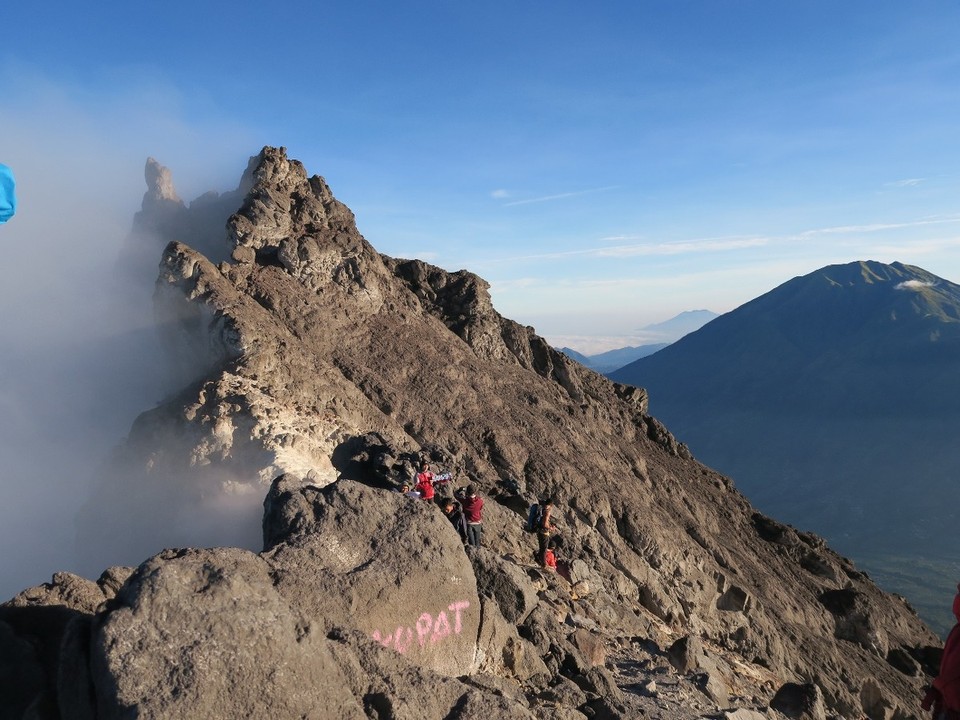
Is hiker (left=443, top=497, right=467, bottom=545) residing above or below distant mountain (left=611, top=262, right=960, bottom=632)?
above

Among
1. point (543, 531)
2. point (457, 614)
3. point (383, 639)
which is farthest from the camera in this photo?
point (543, 531)

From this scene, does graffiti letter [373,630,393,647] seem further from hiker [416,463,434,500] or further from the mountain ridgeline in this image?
hiker [416,463,434,500]

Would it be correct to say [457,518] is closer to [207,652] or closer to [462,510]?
[462,510]

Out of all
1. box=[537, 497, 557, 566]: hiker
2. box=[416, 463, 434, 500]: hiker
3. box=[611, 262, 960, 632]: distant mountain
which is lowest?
A: box=[611, 262, 960, 632]: distant mountain

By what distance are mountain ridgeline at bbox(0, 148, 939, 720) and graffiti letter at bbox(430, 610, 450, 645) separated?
0.17 feet

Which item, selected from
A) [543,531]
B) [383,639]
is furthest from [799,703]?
[383,639]

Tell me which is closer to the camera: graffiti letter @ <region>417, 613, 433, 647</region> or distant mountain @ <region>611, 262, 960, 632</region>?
graffiti letter @ <region>417, 613, 433, 647</region>

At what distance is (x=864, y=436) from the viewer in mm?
151125

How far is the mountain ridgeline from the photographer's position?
6.18 metres

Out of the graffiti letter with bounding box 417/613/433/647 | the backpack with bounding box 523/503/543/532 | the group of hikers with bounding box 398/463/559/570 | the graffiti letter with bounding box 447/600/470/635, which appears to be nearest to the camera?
the graffiti letter with bounding box 417/613/433/647

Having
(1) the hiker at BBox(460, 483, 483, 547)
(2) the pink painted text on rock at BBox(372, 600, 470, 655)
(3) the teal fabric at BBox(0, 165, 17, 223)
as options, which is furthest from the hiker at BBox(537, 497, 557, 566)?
(3) the teal fabric at BBox(0, 165, 17, 223)

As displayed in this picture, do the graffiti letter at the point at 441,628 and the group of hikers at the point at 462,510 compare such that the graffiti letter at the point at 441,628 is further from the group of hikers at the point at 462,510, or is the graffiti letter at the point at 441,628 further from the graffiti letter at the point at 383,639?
the group of hikers at the point at 462,510

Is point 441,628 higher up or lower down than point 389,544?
lower down

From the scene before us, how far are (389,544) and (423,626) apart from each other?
981 millimetres
